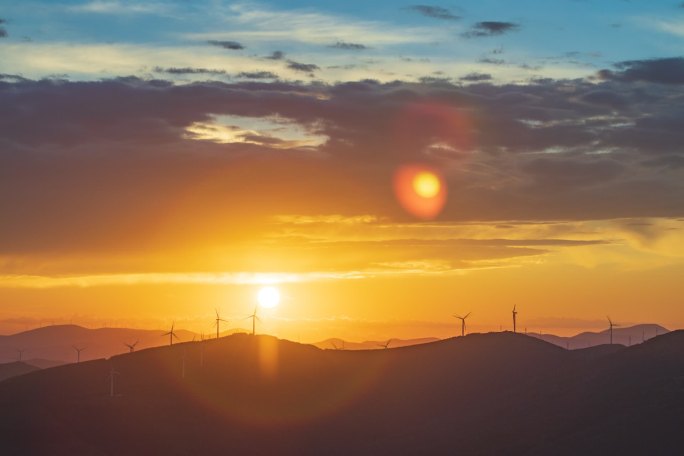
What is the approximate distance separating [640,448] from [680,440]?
7.28 metres

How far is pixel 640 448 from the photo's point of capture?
196500 millimetres

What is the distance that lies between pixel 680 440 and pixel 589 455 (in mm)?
16701

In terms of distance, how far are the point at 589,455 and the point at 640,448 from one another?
31.0ft

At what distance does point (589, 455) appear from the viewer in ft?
655

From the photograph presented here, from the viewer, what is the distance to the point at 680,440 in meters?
195
